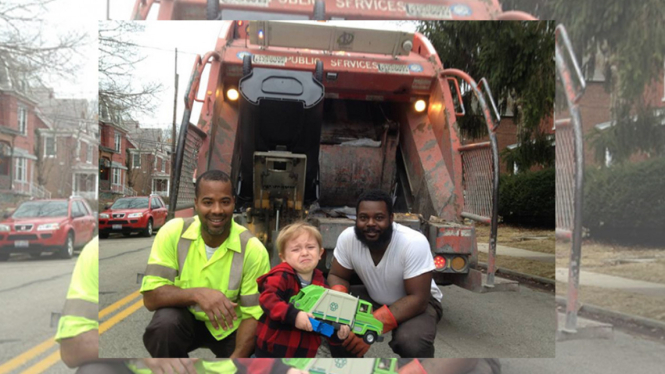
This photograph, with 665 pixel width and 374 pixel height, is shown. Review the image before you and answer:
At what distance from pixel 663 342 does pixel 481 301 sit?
5.20ft

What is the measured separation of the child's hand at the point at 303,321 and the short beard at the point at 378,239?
478 mm

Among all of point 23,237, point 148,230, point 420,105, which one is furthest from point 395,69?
point 23,237

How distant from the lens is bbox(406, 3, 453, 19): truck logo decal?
3.08m

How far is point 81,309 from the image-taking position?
2229mm

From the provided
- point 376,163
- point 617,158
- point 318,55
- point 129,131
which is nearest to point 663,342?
point 617,158

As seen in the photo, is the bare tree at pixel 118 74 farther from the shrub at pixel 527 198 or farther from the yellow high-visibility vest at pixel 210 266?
the shrub at pixel 527 198

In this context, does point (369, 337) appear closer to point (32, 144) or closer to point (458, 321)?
point (458, 321)

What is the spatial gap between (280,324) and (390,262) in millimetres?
558

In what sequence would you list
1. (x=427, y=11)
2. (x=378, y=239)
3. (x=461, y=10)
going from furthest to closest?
(x=461, y=10)
(x=427, y=11)
(x=378, y=239)

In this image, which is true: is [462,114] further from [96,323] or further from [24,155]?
[24,155]

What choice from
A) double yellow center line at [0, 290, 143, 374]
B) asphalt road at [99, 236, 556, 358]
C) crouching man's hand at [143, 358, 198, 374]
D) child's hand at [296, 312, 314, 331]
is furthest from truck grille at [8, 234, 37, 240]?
child's hand at [296, 312, 314, 331]

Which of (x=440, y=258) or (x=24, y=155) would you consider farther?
(x=24, y=155)

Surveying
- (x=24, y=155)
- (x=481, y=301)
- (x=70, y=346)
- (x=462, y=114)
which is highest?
(x=462, y=114)

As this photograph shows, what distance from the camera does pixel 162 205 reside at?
8.93 ft
